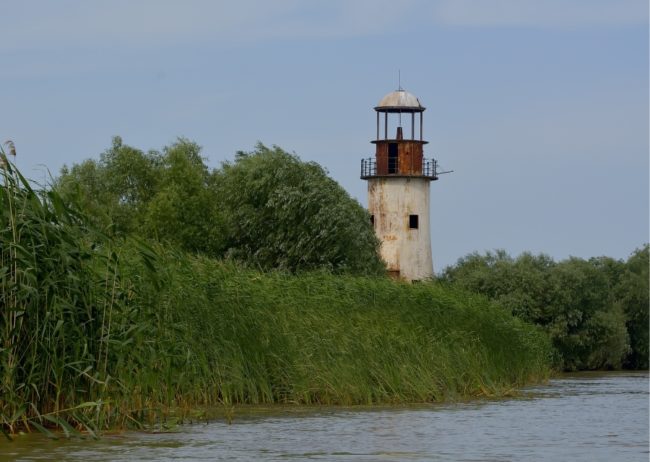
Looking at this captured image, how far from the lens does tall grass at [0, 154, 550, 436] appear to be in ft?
43.8

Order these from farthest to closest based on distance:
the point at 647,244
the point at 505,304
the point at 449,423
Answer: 1. the point at 647,244
2. the point at 505,304
3. the point at 449,423

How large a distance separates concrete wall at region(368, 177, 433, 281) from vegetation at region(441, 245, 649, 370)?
2356 millimetres

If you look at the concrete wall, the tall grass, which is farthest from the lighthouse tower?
the tall grass

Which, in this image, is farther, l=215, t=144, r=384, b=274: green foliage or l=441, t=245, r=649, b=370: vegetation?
l=441, t=245, r=649, b=370: vegetation

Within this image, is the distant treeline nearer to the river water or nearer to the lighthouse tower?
the lighthouse tower

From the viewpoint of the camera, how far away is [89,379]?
45.0ft

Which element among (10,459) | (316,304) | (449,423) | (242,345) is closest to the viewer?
(10,459)

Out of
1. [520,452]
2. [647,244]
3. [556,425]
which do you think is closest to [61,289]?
[520,452]

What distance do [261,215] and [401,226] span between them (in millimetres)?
10042

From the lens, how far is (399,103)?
62031 mm

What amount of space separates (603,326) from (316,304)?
112ft

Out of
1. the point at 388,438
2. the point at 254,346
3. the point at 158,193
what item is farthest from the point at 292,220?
the point at 388,438

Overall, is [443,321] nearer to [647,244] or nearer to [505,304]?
[505,304]

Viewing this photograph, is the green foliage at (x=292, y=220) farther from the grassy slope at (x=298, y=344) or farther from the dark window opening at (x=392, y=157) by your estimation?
the grassy slope at (x=298, y=344)
